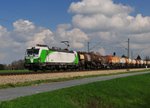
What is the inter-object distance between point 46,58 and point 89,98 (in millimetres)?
35358

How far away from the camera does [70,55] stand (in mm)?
67688

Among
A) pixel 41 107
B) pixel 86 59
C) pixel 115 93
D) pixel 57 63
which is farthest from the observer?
pixel 86 59

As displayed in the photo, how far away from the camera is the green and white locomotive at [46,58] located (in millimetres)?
54688

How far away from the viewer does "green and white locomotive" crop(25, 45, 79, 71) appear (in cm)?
5469

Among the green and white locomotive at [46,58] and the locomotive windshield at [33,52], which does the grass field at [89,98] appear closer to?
the green and white locomotive at [46,58]

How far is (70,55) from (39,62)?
45.4ft

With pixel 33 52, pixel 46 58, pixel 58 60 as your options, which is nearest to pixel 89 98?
pixel 33 52

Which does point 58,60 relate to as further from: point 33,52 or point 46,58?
point 33,52

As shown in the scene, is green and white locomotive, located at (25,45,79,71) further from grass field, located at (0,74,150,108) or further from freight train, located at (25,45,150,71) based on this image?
grass field, located at (0,74,150,108)

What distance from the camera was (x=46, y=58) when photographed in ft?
186

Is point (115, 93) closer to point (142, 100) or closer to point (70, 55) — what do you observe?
point (142, 100)

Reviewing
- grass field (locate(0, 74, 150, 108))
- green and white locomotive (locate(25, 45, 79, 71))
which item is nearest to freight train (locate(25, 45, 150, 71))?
green and white locomotive (locate(25, 45, 79, 71))

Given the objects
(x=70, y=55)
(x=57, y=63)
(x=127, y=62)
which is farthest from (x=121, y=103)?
(x=127, y=62)

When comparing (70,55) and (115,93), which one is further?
(70,55)
